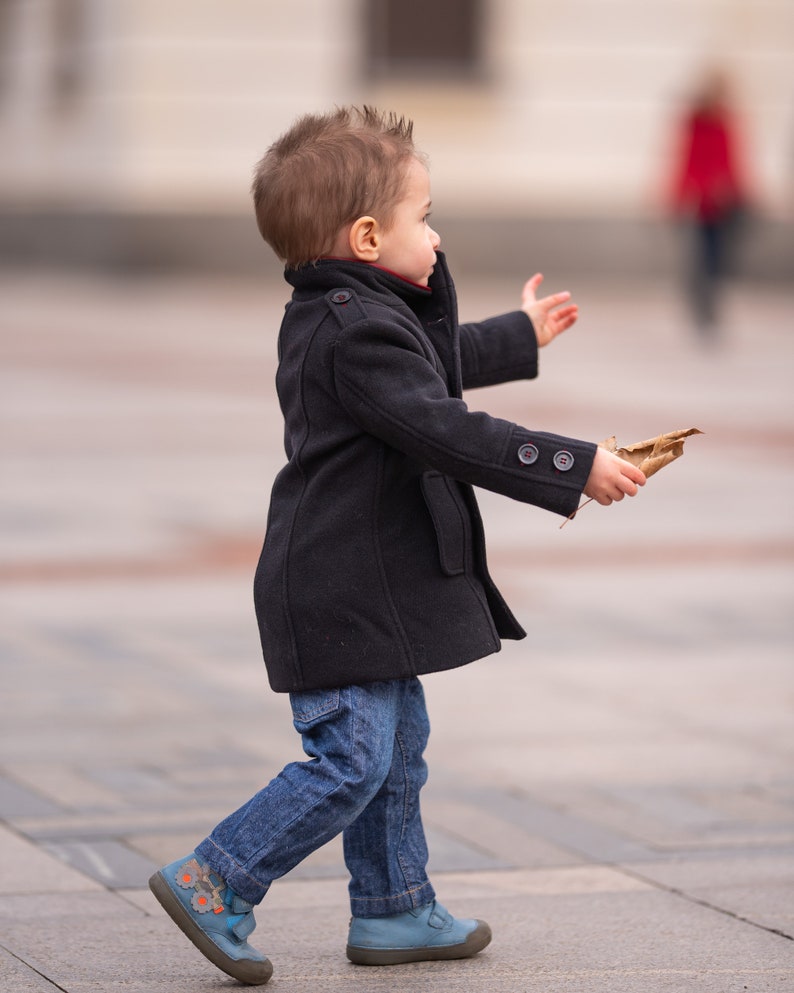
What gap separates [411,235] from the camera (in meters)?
3.04

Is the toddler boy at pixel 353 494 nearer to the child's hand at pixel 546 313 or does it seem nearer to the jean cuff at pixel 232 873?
the jean cuff at pixel 232 873

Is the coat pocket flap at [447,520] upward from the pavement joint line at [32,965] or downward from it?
upward

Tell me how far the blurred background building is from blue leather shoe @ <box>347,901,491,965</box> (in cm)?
1786

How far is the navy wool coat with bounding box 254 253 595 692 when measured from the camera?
9.53 feet

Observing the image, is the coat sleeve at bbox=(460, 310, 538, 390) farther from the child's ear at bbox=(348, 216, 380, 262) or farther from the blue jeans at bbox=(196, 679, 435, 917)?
the blue jeans at bbox=(196, 679, 435, 917)

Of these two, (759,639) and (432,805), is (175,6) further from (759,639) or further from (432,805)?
(432,805)

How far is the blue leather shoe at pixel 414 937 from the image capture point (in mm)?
3188

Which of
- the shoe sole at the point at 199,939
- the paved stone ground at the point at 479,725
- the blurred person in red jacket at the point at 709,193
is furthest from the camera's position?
the blurred person in red jacket at the point at 709,193

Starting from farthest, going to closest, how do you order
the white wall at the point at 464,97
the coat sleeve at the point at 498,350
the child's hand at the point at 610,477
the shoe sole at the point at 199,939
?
the white wall at the point at 464,97 < the coat sleeve at the point at 498,350 < the shoe sole at the point at 199,939 < the child's hand at the point at 610,477

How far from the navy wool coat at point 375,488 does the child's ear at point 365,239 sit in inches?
0.8

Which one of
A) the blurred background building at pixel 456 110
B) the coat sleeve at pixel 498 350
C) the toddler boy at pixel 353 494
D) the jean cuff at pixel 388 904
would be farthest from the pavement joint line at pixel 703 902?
the blurred background building at pixel 456 110

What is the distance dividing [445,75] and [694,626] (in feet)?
53.1

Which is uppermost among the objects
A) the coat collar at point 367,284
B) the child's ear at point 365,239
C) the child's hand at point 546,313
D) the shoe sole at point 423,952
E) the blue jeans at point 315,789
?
the child's ear at point 365,239

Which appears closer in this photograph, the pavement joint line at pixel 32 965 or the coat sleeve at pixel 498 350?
the pavement joint line at pixel 32 965
